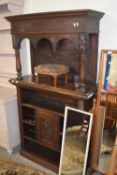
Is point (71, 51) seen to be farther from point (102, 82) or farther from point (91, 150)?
point (91, 150)

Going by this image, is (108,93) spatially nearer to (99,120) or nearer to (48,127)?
(99,120)

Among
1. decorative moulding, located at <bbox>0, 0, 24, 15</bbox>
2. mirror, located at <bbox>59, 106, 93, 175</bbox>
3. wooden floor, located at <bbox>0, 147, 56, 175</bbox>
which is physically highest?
decorative moulding, located at <bbox>0, 0, 24, 15</bbox>

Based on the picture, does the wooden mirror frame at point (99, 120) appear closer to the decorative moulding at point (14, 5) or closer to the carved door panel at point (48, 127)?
the carved door panel at point (48, 127)

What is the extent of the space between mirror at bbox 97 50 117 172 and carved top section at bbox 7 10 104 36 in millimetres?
295

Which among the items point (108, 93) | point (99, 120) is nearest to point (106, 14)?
point (108, 93)

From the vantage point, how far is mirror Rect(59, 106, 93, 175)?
71.1 inches

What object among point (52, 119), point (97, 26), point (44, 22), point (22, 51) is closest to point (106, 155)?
point (52, 119)

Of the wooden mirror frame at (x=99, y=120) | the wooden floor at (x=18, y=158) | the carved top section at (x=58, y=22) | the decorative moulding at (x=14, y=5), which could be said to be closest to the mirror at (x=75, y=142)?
the wooden mirror frame at (x=99, y=120)

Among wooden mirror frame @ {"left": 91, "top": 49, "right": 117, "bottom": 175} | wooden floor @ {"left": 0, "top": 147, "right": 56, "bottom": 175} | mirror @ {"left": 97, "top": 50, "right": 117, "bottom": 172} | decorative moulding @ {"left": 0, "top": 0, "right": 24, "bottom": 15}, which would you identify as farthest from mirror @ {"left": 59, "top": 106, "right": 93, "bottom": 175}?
decorative moulding @ {"left": 0, "top": 0, "right": 24, "bottom": 15}

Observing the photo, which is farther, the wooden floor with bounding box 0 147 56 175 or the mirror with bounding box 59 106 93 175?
the wooden floor with bounding box 0 147 56 175

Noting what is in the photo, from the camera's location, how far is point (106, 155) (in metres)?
1.83

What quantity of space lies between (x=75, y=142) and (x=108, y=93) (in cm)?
62

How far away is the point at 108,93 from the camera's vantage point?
66.3 inches

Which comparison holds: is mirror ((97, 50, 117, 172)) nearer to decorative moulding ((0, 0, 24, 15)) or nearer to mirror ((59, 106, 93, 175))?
mirror ((59, 106, 93, 175))
